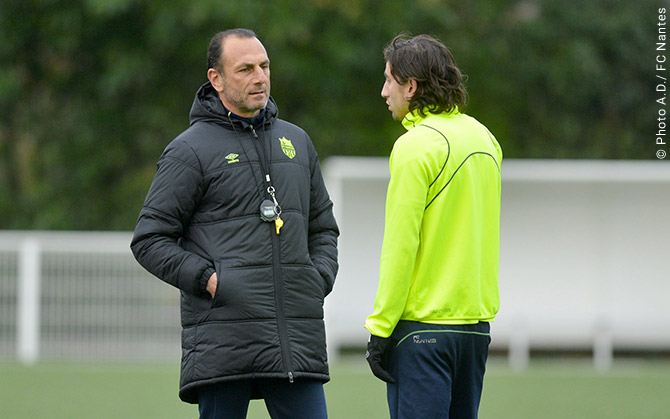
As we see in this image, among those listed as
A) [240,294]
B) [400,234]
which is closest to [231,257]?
[240,294]

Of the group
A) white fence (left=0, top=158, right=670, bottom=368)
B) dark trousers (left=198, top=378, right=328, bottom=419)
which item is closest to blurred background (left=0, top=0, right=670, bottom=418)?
white fence (left=0, top=158, right=670, bottom=368)

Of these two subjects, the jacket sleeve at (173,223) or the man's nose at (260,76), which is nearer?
the jacket sleeve at (173,223)

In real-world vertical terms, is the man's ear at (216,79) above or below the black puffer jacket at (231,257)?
above

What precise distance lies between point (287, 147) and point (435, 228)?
694 millimetres

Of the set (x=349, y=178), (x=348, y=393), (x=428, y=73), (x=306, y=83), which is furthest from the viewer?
(x=306, y=83)

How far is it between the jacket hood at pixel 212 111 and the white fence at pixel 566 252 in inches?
383

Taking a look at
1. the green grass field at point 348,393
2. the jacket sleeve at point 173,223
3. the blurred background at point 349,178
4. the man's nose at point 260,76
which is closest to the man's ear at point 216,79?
the man's nose at point 260,76

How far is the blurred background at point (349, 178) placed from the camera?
478 inches

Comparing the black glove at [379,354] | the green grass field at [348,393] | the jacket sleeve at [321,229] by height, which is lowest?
the green grass field at [348,393]

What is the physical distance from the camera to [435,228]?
3.91 metres

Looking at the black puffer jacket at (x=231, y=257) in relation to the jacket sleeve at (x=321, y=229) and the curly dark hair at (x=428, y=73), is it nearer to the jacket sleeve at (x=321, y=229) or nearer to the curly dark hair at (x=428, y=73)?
the jacket sleeve at (x=321, y=229)

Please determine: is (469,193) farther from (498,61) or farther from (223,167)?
(498,61)

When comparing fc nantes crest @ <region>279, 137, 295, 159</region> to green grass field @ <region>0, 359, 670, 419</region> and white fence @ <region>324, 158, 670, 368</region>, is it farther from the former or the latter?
white fence @ <region>324, 158, 670, 368</region>

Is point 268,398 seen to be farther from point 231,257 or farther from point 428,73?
point 428,73
